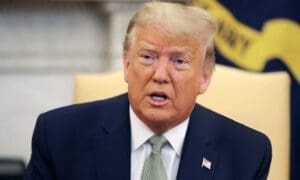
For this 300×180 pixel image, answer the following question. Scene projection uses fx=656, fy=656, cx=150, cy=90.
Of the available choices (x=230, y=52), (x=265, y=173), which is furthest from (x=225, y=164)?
(x=230, y=52)

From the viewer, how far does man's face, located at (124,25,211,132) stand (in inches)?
53.7

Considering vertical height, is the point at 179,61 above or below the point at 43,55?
above

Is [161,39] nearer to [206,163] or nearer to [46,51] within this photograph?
[206,163]

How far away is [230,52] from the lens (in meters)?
2.79

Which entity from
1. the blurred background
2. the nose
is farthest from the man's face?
the blurred background

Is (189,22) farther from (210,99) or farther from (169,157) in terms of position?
(210,99)

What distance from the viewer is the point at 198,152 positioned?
1.53 meters

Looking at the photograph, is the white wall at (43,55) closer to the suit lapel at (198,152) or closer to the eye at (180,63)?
the suit lapel at (198,152)

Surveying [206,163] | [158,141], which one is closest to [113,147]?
[158,141]

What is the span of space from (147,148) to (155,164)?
0.18 ft

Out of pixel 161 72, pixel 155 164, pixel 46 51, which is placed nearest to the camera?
pixel 161 72

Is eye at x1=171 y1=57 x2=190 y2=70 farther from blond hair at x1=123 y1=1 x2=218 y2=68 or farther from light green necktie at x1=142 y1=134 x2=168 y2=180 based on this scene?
light green necktie at x1=142 y1=134 x2=168 y2=180

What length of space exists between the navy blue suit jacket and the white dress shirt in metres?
0.02

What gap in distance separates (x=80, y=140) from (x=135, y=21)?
1.05 ft
